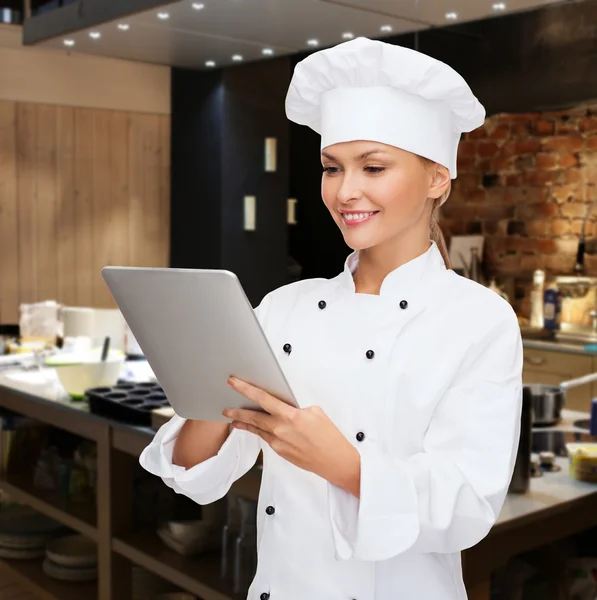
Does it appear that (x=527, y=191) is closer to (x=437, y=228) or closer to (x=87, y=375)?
(x=87, y=375)

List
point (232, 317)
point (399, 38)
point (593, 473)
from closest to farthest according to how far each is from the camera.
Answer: point (232, 317), point (593, 473), point (399, 38)

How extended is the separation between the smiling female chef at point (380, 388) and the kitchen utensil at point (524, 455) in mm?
709

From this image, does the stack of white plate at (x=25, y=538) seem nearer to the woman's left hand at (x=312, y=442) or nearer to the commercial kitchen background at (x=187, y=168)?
the commercial kitchen background at (x=187, y=168)

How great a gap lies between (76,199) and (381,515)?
473cm

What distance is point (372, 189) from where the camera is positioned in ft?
3.92

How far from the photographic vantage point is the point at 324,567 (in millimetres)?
1269

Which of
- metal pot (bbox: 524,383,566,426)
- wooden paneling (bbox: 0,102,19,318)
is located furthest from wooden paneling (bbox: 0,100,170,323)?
metal pot (bbox: 524,383,566,426)

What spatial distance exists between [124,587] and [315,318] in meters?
1.73

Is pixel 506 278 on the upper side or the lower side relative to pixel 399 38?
lower

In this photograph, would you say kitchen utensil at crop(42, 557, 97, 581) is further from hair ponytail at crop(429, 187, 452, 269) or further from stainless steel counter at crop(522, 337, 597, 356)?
stainless steel counter at crop(522, 337, 597, 356)

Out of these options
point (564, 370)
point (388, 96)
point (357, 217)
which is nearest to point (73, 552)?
point (357, 217)

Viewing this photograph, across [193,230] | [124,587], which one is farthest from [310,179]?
[124,587]

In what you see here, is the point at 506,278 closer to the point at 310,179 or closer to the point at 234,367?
the point at 310,179

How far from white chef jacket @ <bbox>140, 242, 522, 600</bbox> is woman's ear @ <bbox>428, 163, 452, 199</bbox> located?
0.09 metres
